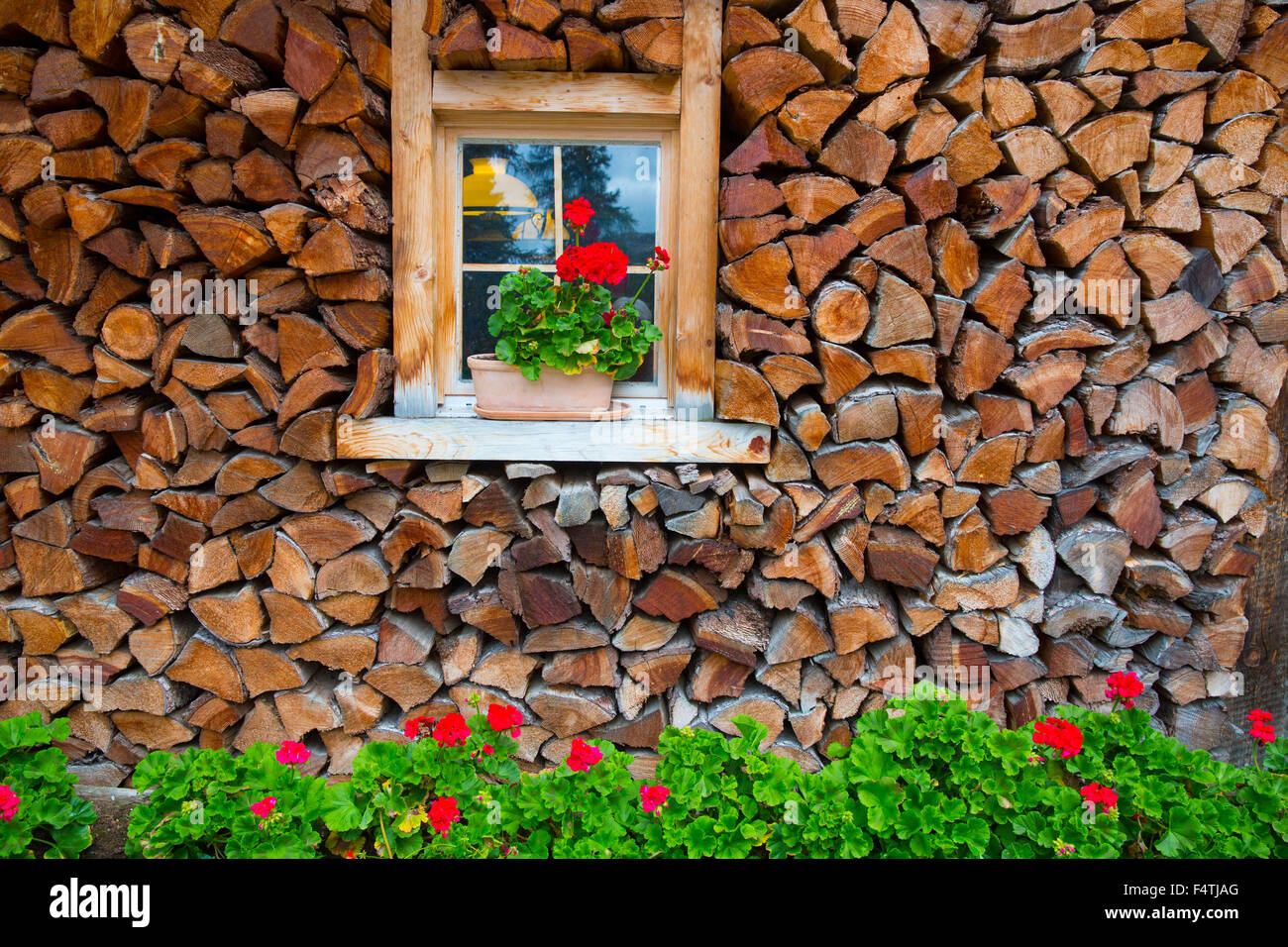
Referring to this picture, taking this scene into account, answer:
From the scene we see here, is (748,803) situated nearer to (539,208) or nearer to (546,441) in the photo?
(546,441)

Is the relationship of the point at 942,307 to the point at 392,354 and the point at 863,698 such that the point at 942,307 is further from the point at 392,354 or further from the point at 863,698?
the point at 392,354

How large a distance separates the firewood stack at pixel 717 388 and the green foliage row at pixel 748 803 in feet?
1.77

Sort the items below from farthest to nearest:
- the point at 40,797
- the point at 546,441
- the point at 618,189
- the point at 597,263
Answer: the point at 618,189, the point at 546,441, the point at 597,263, the point at 40,797

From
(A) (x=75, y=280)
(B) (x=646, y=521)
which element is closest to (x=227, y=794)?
(B) (x=646, y=521)

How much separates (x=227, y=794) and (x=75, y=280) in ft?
5.11

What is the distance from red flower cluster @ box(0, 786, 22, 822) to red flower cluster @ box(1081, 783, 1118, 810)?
93.7 inches

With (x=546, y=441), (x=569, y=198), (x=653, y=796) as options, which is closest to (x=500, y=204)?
(x=569, y=198)

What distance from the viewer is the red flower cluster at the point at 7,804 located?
171cm

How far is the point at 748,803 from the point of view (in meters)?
1.74

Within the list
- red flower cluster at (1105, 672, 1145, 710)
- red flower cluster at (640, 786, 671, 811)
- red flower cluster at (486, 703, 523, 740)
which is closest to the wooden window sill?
red flower cluster at (486, 703, 523, 740)

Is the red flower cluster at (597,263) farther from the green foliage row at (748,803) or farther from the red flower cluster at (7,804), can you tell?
the red flower cluster at (7,804)

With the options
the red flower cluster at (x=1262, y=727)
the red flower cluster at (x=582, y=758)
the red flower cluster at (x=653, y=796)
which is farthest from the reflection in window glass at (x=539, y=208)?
the red flower cluster at (x=1262, y=727)

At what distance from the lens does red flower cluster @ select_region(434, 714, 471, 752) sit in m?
1.69

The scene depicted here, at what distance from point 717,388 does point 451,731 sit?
1.23 meters
